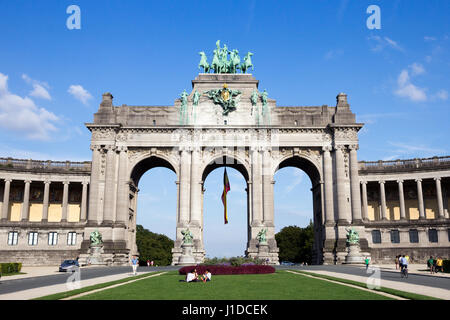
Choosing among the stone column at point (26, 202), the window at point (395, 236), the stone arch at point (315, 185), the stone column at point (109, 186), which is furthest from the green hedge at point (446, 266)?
the stone column at point (26, 202)

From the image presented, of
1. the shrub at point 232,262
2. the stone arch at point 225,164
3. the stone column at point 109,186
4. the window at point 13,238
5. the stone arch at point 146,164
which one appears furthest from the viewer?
the window at point 13,238

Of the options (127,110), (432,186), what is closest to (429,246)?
(432,186)

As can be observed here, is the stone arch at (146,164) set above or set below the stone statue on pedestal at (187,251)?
above

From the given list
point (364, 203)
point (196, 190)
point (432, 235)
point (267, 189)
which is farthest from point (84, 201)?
point (432, 235)

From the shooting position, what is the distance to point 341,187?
6225cm

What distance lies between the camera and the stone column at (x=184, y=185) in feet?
202

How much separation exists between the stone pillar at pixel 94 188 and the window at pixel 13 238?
16.1 metres

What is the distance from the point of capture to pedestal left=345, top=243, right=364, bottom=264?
55.6 meters

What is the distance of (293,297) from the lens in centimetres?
1870

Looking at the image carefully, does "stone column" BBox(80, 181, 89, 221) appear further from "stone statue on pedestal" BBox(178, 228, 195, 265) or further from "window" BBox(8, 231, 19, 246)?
"stone statue on pedestal" BBox(178, 228, 195, 265)

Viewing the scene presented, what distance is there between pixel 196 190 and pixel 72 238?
939 inches

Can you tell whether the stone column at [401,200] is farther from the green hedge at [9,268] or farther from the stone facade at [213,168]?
the green hedge at [9,268]

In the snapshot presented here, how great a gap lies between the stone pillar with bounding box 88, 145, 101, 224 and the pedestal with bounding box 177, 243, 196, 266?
14627mm

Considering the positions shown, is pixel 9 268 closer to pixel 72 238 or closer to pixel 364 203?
pixel 72 238
